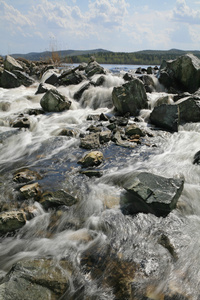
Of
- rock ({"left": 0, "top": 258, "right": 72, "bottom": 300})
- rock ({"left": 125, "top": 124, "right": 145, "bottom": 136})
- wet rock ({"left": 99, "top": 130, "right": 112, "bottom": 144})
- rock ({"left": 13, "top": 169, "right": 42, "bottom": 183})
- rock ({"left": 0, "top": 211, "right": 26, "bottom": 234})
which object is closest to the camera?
rock ({"left": 0, "top": 258, "right": 72, "bottom": 300})

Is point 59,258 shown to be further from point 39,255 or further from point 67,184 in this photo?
point 67,184

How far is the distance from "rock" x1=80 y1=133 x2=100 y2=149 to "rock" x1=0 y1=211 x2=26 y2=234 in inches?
137

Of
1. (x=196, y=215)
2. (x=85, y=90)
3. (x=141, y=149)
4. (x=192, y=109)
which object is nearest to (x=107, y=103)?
(x=85, y=90)

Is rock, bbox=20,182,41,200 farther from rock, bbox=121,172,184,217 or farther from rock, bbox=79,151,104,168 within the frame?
rock, bbox=121,172,184,217

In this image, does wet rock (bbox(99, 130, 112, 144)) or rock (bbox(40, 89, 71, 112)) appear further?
rock (bbox(40, 89, 71, 112))

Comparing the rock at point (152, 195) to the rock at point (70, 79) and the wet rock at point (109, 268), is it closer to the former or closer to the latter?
the wet rock at point (109, 268)

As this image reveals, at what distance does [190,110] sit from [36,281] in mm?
8004

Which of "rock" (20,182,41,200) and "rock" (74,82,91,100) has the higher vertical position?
"rock" (74,82,91,100)

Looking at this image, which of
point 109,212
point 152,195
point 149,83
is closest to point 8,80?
point 149,83

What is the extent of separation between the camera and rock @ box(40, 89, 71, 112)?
9.97 meters

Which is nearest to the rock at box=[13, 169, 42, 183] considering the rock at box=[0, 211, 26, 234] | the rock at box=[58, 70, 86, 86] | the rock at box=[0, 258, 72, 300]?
the rock at box=[0, 211, 26, 234]

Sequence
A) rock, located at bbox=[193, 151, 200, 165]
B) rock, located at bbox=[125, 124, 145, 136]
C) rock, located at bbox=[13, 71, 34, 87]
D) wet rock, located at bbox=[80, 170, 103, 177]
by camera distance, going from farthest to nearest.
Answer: rock, located at bbox=[13, 71, 34, 87] → rock, located at bbox=[125, 124, 145, 136] → rock, located at bbox=[193, 151, 200, 165] → wet rock, located at bbox=[80, 170, 103, 177]

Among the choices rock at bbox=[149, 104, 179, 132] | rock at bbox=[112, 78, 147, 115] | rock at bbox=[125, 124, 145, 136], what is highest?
rock at bbox=[112, 78, 147, 115]

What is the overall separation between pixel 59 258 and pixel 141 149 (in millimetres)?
4441
